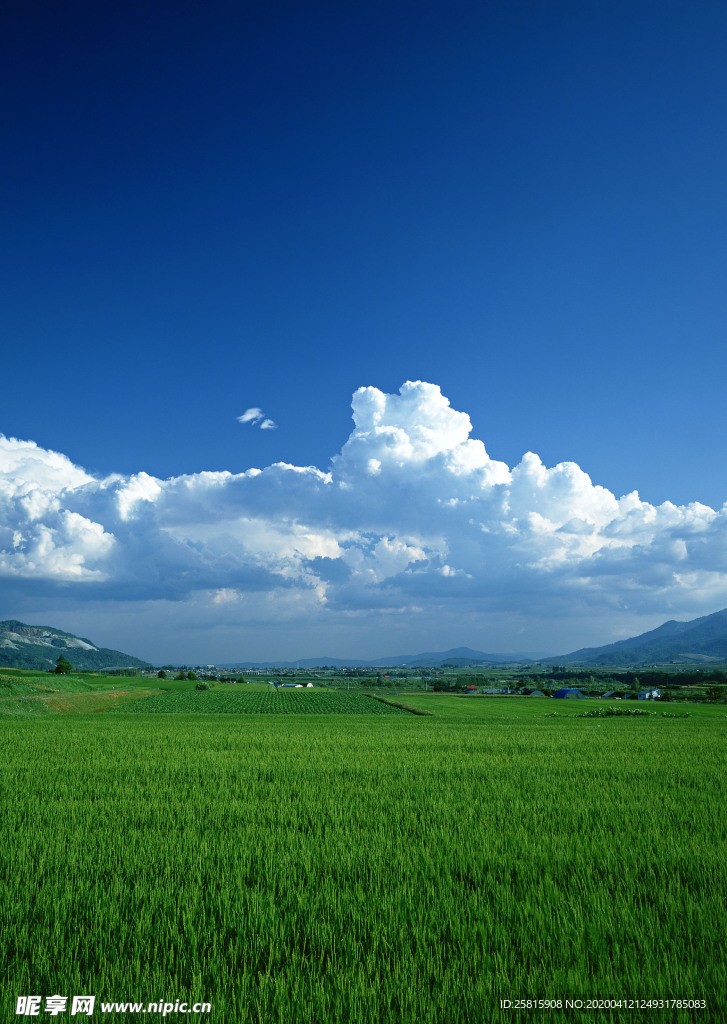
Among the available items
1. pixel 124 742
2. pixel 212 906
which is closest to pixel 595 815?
pixel 212 906

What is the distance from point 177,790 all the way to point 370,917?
27.3ft

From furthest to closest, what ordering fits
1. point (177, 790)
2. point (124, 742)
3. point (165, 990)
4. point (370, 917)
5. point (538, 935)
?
point (124, 742) < point (177, 790) < point (370, 917) < point (538, 935) < point (165, 990)

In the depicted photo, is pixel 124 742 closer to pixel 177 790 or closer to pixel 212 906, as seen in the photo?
pixel 177 790

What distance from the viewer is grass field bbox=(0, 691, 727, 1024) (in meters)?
4.32

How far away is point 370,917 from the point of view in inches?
222

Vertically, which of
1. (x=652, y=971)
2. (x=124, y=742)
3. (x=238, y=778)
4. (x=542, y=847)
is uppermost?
(x=652, y=971)

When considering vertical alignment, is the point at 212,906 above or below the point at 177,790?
above

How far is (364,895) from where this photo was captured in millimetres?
6203

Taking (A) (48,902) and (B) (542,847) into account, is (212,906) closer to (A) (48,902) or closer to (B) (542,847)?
(A) (48,902)

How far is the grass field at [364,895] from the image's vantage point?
432 centimetres

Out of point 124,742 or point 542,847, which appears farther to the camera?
point 124,742

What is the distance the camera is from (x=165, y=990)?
4.25m

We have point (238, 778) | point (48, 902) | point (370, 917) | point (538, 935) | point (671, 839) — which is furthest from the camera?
point (238, 778)

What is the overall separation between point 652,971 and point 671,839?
4.79 m
